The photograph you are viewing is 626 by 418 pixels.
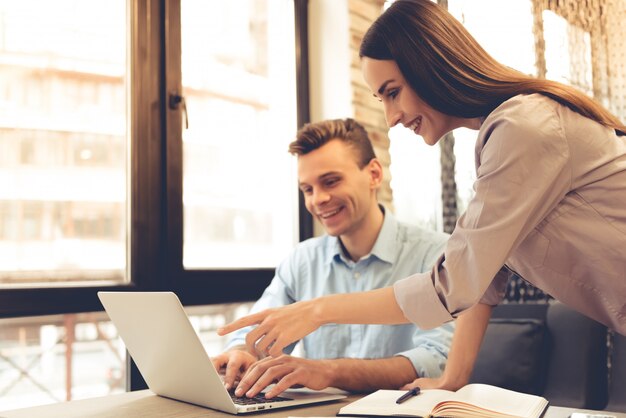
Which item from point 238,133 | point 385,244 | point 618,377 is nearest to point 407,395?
point 385,244

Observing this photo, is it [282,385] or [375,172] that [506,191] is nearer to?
[282,385]

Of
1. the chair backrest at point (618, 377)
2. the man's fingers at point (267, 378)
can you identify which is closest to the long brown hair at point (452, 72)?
the man's fingers at point (267, 378)

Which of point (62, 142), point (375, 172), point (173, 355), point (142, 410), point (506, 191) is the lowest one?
point (142, 410)

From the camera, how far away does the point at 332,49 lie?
308 cm

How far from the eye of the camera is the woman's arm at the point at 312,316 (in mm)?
1205

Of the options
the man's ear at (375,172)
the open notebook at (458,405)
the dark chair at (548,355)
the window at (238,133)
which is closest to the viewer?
the open notebook at (458,405)

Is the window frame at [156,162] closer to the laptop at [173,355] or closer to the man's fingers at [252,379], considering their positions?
the laptop at [173,355]

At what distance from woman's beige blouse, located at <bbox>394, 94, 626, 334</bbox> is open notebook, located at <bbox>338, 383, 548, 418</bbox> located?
14 cm

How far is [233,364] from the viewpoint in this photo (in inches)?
58.3

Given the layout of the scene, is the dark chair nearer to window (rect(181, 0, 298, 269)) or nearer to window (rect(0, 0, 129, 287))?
window (rect(181, 0, 298, 269))

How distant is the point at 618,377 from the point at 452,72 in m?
1.21

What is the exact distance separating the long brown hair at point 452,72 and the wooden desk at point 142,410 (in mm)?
542

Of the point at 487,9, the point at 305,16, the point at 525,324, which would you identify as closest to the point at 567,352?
the point at 525,324

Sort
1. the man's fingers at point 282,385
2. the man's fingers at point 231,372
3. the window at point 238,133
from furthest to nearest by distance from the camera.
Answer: the window at point 238,133
the man's fingers at point 231,372
the man's fingers at point 282,385
